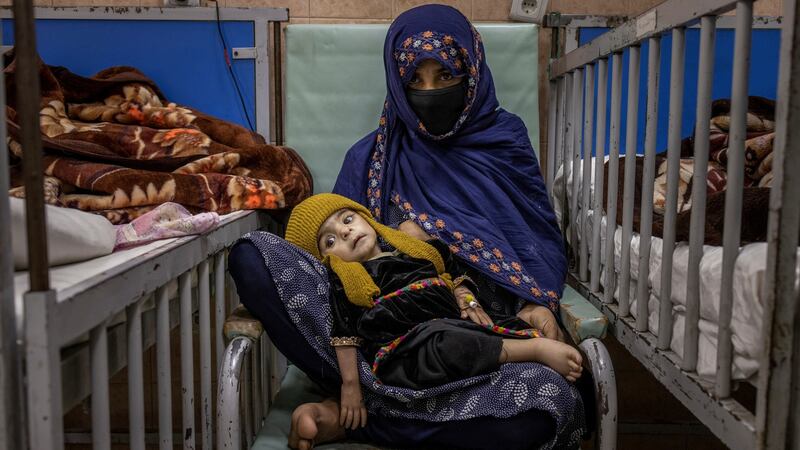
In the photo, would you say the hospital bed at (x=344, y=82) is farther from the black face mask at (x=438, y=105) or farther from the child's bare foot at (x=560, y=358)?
the child's bare foot at (x=560, y=358)

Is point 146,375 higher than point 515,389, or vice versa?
point 515,389

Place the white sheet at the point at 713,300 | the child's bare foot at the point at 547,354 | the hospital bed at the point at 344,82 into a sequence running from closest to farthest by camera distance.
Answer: the white sheet at the point at 713,300 → the child's bare foot at the point at 547,354 → the hospital bed at the point at 344,82

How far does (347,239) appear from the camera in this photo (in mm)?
1488

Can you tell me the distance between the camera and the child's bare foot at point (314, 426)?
122 centimetres

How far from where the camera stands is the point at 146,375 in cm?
229

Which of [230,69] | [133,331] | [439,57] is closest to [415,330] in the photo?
[133,331]

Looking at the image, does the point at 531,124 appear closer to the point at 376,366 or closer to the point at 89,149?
the point at 376,366

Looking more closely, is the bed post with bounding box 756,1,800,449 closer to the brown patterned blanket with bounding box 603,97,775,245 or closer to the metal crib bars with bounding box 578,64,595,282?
the brown patterned blanket with bounding box 603,97,775,245

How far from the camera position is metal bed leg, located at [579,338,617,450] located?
1.24m

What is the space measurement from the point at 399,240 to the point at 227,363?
1.55 ft

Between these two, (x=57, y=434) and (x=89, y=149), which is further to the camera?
(x=89, y=149)

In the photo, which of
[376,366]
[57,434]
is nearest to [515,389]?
[376,366]

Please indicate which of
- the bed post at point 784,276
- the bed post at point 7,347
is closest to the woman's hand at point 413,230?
the bed post at point 784,276

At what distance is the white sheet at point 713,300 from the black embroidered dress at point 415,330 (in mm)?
259
